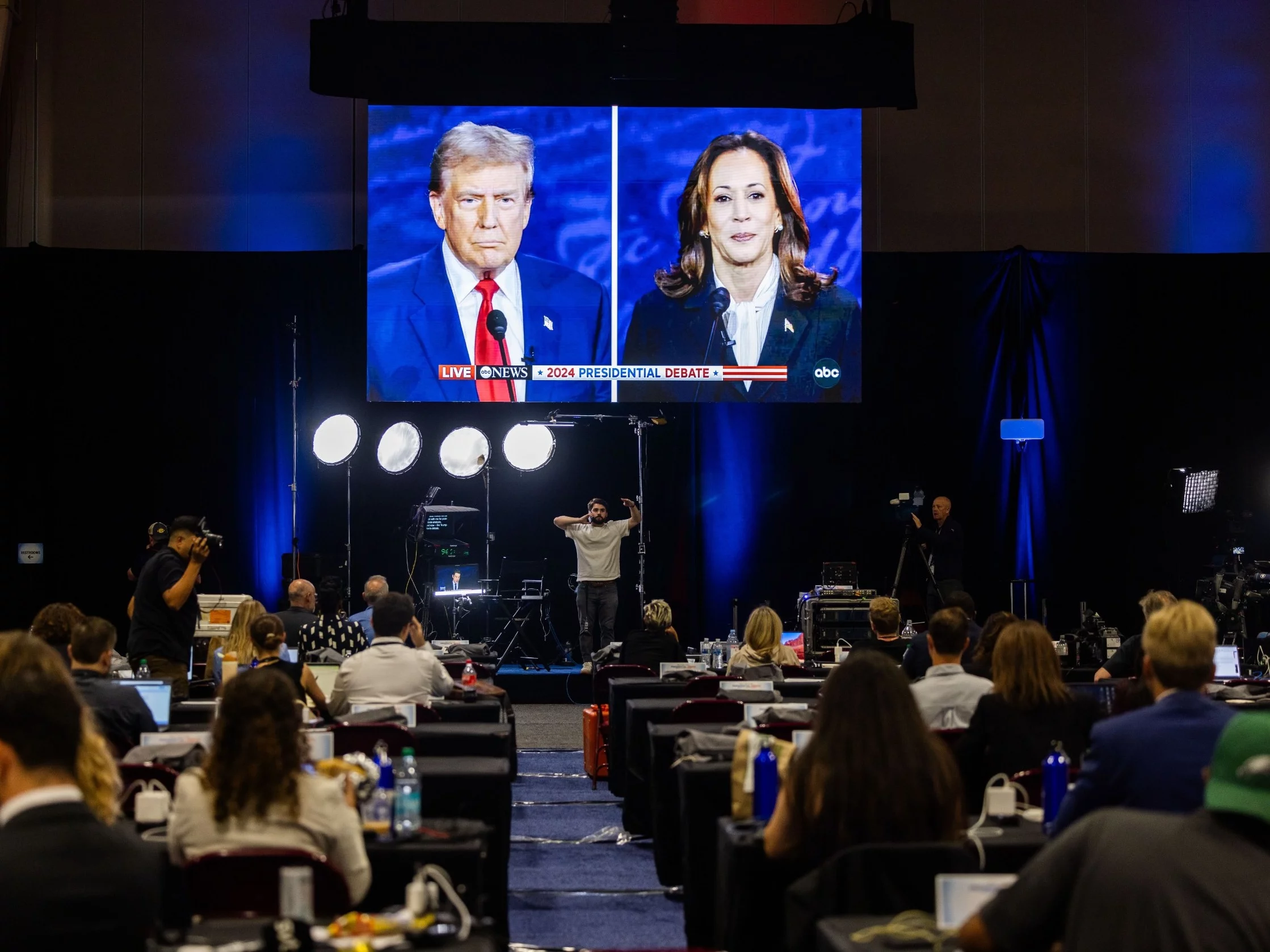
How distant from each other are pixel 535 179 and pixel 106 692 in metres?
7.21

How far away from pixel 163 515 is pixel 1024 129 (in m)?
9.00

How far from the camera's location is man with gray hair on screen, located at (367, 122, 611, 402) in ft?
36.8

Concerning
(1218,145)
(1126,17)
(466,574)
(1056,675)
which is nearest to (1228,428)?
(1218,145)

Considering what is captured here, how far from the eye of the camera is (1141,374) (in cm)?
1279

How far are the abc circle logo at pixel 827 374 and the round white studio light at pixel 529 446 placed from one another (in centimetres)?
255

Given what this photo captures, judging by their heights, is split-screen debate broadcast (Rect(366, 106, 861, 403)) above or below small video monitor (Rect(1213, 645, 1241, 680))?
above

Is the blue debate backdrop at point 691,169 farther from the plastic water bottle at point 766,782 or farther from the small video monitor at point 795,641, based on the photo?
the plastic water bottle at point 766,782

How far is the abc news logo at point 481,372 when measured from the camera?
440 inches

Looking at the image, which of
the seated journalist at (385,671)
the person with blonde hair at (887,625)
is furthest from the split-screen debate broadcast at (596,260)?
the seated journalist at (385,671)

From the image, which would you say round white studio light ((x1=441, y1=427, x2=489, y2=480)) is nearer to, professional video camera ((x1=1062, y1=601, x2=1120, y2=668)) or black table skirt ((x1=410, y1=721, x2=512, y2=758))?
professional video camera ((x1=1062, y1=601, x2=1120, y2=668))

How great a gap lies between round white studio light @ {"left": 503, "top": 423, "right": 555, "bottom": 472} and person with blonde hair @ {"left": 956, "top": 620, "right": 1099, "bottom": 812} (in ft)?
26.9

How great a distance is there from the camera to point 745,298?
1135 cm

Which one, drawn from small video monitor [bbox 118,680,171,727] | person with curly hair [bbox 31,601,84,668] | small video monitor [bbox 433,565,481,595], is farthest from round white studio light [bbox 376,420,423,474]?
small video monitor [bbox 118,680,171,727]

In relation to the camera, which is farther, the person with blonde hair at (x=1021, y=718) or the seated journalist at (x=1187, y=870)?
the person with blonde hair at (x=1021, y=718)
